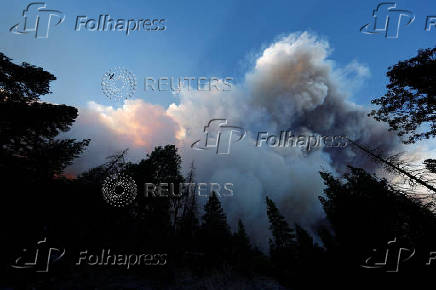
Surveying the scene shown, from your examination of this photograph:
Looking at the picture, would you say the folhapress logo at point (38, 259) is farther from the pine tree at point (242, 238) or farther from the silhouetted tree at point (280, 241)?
the silhouetted tree at point (280, 241)

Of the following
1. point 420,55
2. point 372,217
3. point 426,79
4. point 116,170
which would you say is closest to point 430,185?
point 426,79

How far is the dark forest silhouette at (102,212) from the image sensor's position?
9625 mm

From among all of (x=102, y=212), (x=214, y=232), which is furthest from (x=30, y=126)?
(x=214, y=232)

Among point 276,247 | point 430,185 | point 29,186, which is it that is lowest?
point 276,247

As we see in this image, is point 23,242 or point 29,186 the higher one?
point 29,186

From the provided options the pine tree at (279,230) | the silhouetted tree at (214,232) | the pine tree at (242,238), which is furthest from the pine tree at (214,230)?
the pine tree at (279,230)

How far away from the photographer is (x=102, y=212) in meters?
14.6

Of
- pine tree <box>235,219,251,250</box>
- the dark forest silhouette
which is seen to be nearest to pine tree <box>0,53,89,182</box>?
the dark forest silhouette

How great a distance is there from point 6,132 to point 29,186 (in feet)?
12.1

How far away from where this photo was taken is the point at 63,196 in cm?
1220

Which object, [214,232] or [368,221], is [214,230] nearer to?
[214,232]

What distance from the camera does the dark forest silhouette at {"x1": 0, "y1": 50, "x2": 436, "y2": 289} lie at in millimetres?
9625

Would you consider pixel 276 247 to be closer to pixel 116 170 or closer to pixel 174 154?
pixel 174 154

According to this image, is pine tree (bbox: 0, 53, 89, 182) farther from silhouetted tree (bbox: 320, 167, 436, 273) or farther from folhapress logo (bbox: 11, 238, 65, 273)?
silhouetted tree (bbox: 320, 167, 436, 273)
